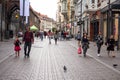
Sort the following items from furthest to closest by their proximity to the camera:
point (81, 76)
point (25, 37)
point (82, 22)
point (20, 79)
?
1. point (82, 22)
2. point (25, 37)
3. point (81, 76)
4. point (20, 79)

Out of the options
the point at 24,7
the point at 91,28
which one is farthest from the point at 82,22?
the point at 24,7

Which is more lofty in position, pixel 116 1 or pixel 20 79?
pixel 116 1

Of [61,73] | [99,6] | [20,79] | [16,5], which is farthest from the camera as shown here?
[16,5]

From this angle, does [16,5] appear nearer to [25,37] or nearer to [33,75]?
[25,37]

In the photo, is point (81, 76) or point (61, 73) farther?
point (61, 73)

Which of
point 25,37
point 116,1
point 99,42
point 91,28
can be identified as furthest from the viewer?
point 91,28

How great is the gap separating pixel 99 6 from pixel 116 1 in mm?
13800

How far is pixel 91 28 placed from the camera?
5781 centimetres

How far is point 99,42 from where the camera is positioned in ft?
84.9

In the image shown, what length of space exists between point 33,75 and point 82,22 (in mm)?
53750

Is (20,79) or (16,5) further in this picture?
(16,5)

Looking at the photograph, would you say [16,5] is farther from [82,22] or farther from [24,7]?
[24,7]

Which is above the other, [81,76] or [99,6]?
[99,6]

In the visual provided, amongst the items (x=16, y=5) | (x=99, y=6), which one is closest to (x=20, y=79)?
(x=99, y=6)
